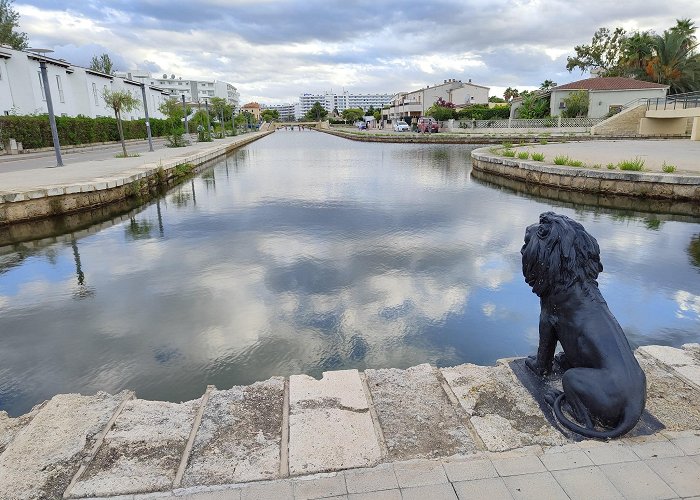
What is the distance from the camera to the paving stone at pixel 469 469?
226cm

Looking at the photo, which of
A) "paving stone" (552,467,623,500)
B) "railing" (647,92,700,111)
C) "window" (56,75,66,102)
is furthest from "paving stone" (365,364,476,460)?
"window" (56,75,66,102)

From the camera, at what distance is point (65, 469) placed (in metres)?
2.40

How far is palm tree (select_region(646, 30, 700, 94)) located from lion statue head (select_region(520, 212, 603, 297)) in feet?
168

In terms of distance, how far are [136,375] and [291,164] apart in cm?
2024

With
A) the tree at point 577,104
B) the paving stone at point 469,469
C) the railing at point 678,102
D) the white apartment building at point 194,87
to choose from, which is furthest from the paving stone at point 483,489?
the white apartment building at point 194,87

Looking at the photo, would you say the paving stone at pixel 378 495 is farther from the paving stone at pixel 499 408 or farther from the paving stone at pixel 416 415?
the paving stone at pixel 499 408

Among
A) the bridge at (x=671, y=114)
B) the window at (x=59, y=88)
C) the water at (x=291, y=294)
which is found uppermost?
the window at (x=59, y=88)

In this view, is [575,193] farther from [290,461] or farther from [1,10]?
[1,10]

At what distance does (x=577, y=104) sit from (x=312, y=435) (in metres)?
43.7

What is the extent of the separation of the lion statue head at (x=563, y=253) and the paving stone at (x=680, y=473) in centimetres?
101

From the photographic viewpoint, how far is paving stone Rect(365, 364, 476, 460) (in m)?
2.51

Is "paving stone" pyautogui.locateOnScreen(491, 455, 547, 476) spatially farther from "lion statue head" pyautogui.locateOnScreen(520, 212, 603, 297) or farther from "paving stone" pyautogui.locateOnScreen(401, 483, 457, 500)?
"lion statue head" pyautogui.locateOnScreen(520, 212, 603, 297)

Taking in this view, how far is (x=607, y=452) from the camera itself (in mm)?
2408

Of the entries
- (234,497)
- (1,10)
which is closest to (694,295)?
(234,497)
